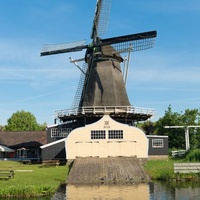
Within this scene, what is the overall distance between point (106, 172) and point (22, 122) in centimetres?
5435

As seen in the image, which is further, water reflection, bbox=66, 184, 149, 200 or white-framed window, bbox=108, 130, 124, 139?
white-framed window, bbox=108, 130, 124, 139

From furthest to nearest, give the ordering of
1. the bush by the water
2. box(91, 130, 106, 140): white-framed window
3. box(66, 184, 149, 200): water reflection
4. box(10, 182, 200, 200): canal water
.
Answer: box(91, 130, 106, 140): white-framed window → the bush by the water → box(66, 184, 149, 200): water reflection → box(10, 182, 200, 200): canal water

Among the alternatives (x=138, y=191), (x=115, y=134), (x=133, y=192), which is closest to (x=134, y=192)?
(x=133, y=192)

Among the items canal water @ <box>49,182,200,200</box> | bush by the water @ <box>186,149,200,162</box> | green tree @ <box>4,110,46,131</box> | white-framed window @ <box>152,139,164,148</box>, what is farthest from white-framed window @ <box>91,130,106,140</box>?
green tree @ <box>4,110,46,131</box>

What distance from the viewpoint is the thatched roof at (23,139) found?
50.5 meters

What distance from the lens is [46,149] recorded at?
37.8 metres

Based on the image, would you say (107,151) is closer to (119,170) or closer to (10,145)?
(119,170)

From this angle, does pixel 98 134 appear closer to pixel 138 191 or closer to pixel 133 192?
pixel 138 191

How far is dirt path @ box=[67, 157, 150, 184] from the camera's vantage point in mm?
25141

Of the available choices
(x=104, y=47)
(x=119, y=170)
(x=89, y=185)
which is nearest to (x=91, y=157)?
(x=119, y=170)

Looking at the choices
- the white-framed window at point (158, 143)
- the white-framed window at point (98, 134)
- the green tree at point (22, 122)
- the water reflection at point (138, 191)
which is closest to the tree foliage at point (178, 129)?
the white-framed window at point (158, 143)

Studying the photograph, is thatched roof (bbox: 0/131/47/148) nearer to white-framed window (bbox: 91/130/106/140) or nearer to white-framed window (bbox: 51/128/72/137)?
white-framed window (bbox: 51/128/72/137)

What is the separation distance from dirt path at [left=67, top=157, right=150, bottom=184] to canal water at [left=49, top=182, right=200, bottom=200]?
6.09ft

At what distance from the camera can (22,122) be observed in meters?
78.2
